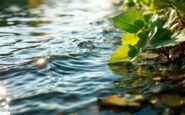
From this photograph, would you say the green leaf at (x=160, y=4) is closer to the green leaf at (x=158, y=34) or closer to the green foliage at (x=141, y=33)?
the green foliage at (x=141, y=33)

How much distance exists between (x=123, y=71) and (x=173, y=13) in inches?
44.3

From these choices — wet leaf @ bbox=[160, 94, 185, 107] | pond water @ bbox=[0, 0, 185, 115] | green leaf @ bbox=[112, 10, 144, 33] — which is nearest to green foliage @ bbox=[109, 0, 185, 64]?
green leaf @ bbox=[112, 10, 144, 33]

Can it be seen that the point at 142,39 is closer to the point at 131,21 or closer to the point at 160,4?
the point at 131,21

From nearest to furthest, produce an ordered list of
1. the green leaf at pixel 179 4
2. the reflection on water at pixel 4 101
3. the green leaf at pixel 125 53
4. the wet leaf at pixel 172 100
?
the wet leaf at pixel 172 100 → the reflection on water at pixel 4 101 → the green leaf at pixel 125 53 → the green leaf at pixel 179 4

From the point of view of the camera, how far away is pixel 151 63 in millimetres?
4879

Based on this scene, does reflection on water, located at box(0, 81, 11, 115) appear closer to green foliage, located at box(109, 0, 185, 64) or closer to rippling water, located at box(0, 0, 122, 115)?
rippling water, located at box(0, 0, 122, 115)

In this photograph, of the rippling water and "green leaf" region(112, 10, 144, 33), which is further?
"green leaf" region(112, 10, 144, 33)

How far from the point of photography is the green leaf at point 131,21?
4.32 meters

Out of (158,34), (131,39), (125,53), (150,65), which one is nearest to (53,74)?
(125,53)

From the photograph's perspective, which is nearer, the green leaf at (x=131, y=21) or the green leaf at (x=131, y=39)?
the green leaf at (x=131, y=21)

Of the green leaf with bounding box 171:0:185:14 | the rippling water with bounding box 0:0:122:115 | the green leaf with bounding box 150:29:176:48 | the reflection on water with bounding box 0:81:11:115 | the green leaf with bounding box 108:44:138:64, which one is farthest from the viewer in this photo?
the green leaf with bounding box 171:0:185:14

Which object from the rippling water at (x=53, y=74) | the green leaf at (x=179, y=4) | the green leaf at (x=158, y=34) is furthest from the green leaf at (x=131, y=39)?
the green leaf at (x=179, y=4)

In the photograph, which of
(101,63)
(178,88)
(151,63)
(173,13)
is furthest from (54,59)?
(178,88)

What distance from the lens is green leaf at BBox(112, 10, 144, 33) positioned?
4316 millimetres
